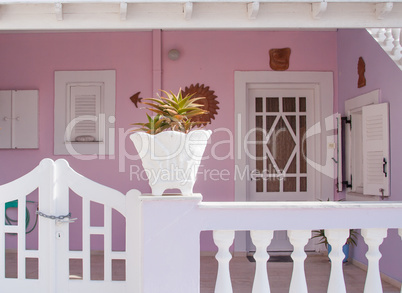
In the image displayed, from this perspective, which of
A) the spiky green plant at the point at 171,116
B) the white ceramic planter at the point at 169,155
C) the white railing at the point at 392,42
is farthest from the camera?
the white railing at the point at 392,42

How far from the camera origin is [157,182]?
233cm

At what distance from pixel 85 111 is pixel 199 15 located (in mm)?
3086

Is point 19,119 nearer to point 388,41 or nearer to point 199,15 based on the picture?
point 199,15

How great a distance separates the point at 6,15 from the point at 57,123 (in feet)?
9.02

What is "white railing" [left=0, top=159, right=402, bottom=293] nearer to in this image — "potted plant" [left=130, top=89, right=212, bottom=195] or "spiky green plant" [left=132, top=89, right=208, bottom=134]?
"potted plant" [left=130, top=89, right=212, bottom=195]

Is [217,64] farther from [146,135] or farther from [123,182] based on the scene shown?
[146,135]

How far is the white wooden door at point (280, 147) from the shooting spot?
5.96 m

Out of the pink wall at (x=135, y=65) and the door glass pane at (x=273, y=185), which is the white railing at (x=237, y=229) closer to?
the pink wall at (x=135, y=65)

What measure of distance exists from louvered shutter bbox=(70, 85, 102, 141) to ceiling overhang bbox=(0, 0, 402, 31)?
265 centimetres

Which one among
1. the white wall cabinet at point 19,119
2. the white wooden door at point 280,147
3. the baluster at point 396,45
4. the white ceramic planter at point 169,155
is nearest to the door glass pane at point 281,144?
the white wooden door at point 280,147

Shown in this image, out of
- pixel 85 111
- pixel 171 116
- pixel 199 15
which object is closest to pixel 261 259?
pixel 171 116

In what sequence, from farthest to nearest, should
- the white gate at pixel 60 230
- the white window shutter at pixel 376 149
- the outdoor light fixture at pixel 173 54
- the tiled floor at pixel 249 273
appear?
the outdoor light fixture at pixel 173 54 → the white window shutter at pixel 376 149 → the tiled floor at pixel 249 273 → the white gate at pixel 60 230

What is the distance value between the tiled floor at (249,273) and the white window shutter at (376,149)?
964 millimetres

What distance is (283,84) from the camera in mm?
5879
